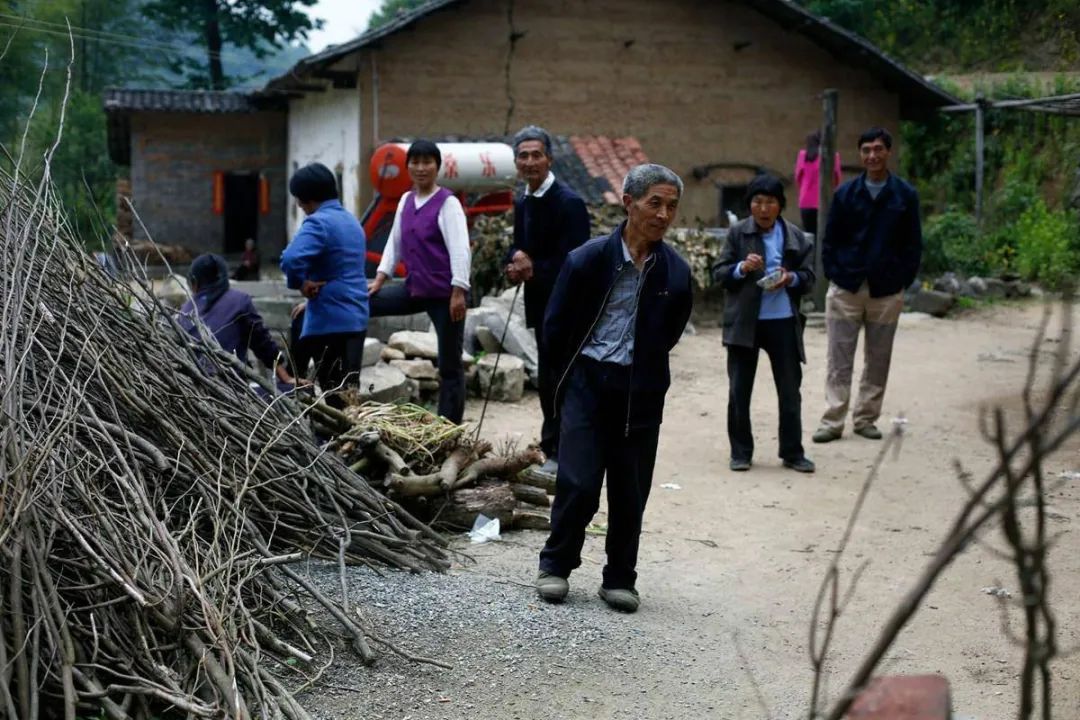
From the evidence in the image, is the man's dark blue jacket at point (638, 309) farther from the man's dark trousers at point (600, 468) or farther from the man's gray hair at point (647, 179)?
the man's gray hair at point (647, 179)

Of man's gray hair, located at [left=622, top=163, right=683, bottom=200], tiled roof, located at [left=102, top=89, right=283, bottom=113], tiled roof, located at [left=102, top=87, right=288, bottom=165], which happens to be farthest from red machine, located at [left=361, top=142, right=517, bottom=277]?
tiled roof, located at [left=102, top=89, right=283, bottom=113]

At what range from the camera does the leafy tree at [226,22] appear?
33.5 meters

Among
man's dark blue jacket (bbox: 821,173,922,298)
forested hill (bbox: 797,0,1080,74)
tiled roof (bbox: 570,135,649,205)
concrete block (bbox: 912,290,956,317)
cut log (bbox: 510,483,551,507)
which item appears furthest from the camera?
tiled roof (bbox: 570,135,649,205)


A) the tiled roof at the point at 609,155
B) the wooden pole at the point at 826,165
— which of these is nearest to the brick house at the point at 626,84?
the tiled roof at the point at 609,155

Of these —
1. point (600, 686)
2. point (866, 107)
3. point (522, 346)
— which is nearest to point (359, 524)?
point (600, 686)

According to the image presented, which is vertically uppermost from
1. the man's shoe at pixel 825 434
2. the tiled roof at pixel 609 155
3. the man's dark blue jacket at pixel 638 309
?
the tiled roof at pixel 609 155

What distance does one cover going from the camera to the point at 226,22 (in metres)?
33.5

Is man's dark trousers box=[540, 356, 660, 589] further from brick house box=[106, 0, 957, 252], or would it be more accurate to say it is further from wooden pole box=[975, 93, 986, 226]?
Answer: wooden pole box=[975, 93, 986, 226]

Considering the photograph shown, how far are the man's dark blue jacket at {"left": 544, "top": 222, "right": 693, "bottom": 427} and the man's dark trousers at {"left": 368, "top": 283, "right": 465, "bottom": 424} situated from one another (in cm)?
237

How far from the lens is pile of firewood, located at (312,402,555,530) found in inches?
234

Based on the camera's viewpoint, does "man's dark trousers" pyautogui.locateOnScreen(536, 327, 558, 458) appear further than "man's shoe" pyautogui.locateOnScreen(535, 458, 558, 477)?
No

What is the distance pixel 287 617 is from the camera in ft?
13.7

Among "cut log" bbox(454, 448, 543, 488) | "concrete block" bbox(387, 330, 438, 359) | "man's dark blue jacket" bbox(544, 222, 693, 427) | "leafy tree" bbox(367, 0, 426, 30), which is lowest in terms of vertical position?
"cut log" bbox(454, 448, 543, 488)

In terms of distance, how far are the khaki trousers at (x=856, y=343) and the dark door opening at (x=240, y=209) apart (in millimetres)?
16533
